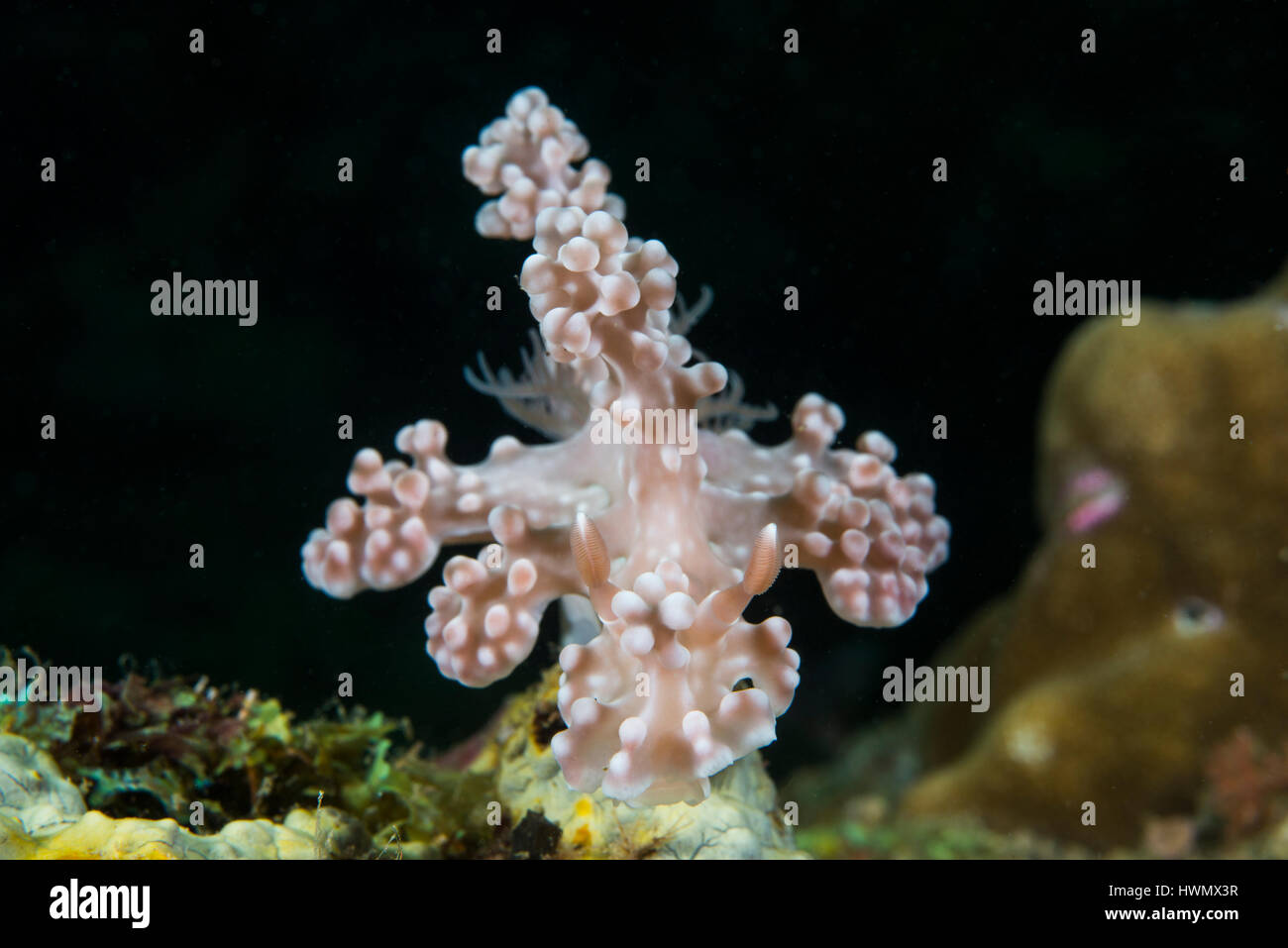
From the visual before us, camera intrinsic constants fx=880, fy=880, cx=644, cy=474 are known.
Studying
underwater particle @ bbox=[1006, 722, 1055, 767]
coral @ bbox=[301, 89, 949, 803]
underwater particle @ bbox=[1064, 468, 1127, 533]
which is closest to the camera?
coral @ bbox=[301, 89, 949, 803]

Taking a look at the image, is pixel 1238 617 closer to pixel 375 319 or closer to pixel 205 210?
pixel 375 319

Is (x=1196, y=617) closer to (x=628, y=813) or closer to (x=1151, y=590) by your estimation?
(x=1151, y=590)

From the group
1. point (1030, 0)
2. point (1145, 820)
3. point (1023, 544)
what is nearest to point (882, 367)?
point (1023, 544)

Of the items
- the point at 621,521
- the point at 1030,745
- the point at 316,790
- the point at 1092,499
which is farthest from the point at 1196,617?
the point at 316,790

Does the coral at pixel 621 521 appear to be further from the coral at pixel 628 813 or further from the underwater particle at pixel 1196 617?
the underwater particle at pixel 1196 617

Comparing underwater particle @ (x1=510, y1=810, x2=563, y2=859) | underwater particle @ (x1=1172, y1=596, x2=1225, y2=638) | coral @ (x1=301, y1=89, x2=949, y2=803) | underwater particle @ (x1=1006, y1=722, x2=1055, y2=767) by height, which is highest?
coral @ (x1=301, y1=89, x2=949, y2=803)

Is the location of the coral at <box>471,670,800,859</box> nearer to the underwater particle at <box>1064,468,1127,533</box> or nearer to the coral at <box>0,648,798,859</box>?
the coral at <box>0,648,798,859</box>

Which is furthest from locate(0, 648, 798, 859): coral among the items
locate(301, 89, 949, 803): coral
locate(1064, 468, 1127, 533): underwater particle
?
locate(1064, 468, 1127, 533): underwater particle
